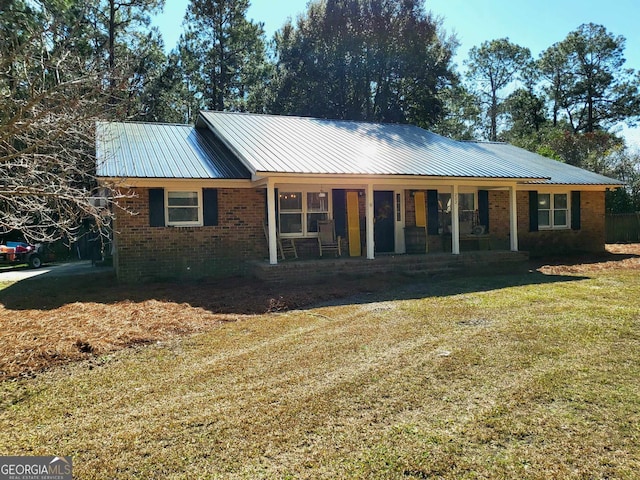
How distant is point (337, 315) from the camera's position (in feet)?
24.0

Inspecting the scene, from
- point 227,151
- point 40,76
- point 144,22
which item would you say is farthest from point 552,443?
point 144,22

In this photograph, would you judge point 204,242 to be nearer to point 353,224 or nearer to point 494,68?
point 353,224

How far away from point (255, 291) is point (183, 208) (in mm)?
3513

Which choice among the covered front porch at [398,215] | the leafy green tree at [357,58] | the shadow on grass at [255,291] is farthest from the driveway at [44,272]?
Result: the leafy green tree at [357,58]

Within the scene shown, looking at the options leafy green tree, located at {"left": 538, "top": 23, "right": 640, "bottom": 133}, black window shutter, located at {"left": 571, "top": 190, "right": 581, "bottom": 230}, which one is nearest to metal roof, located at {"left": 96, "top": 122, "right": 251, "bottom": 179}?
black window shutter, located at {"left": 571, "top": 190, "right": 581, "bottom": 230}

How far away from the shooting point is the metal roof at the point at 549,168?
52.8ft

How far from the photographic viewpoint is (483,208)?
15.0 metres

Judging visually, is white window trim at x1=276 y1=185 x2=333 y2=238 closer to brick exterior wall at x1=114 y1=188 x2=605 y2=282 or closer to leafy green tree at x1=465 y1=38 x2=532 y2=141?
brick exterior wall at x1=114 y1=188 x2=605 y2=282

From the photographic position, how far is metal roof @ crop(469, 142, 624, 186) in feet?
52.8

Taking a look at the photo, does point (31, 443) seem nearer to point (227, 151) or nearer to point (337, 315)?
point (337, 315)

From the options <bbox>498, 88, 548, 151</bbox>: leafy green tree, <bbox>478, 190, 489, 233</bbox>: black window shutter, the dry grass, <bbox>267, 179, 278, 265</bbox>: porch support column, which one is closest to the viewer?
the dry grass

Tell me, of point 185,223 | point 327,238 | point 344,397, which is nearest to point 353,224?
point 327,238

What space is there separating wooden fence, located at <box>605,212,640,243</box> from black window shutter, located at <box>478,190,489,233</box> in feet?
36.9

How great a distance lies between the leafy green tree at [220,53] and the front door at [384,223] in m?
18.6
